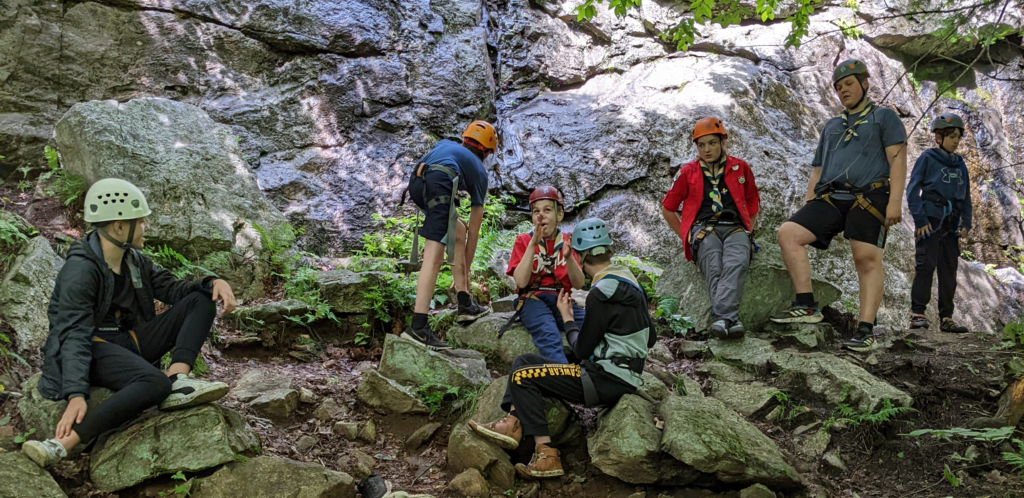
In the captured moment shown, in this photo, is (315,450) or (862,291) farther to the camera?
(862,291)

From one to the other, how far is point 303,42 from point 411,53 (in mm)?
1824

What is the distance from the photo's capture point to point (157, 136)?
7.17 m

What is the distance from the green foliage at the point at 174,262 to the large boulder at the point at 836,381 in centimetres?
559

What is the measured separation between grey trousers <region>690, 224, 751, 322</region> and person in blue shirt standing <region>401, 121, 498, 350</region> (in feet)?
7.19

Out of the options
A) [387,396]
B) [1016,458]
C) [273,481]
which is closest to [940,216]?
[1016,458]

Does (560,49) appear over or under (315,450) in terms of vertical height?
over

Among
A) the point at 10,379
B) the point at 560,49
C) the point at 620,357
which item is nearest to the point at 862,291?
the point at 620,357

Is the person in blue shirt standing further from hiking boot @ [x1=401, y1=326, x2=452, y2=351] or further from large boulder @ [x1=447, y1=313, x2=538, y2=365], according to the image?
large boulder @ [x1=447, y1=313, x2=538, y2=365]

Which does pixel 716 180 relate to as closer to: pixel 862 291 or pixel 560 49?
pixel 862 291

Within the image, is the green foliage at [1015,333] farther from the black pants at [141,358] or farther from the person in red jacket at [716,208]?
the black pants at [141,358]

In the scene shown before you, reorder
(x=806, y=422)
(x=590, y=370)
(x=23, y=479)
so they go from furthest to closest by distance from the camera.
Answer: (x=806, y=422) → (x=590, y=370) → (x=23, y=479)

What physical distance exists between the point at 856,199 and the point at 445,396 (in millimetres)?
4012

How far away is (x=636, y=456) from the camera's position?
144 inches

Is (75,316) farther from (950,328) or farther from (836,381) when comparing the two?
(950,328)
